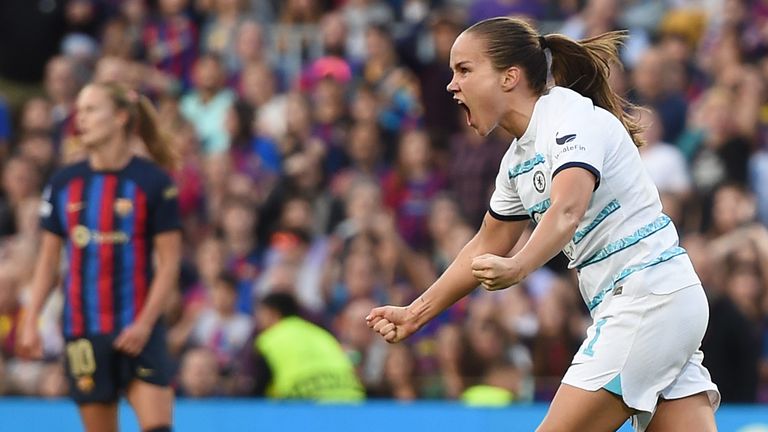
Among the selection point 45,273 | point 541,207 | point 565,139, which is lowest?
point 45,273

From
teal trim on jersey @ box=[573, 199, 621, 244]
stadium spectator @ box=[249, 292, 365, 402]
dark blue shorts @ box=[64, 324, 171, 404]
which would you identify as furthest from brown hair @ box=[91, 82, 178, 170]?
teal trim on jersey @ box=[573, 199, 621, 244]

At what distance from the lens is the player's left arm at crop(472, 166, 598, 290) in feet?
14.1

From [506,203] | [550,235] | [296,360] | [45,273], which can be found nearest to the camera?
[550,235]

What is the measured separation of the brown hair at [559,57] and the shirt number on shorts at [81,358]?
2996 mm

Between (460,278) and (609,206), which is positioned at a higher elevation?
(609,206)

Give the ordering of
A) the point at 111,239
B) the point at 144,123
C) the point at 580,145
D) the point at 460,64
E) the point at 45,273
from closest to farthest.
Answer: the point at 580,145 < the point at 460,64 < the point at 111,239 < the point at 45,273 < the point at 144,123

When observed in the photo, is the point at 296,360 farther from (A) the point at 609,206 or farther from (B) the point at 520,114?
(A) the point at 609,206

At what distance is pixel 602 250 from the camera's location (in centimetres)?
488

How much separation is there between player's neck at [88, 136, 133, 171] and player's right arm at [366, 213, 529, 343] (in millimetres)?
2489

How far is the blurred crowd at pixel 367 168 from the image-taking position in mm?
9727

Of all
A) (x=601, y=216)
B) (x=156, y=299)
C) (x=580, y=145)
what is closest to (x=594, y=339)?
(x=601, y=216)

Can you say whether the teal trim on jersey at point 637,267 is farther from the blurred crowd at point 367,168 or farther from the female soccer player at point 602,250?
the blurred crowd at point 367,168

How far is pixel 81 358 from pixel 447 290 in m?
2.61

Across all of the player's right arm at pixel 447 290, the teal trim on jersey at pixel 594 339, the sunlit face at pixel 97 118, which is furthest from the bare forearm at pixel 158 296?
the teal trim on jersey at pixel 594 339
